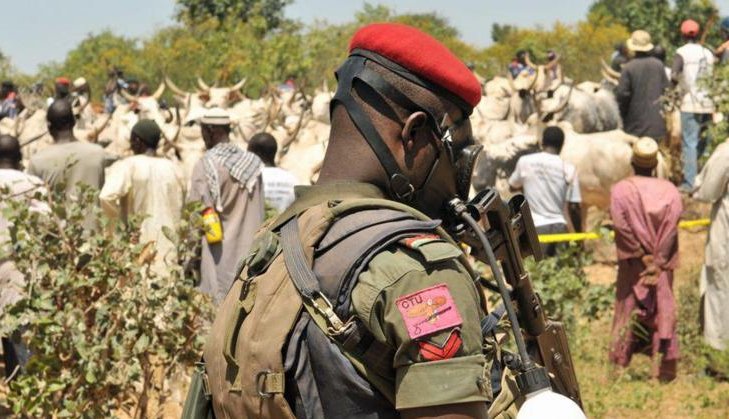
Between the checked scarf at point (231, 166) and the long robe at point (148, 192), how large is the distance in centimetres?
72

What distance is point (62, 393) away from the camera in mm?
5555

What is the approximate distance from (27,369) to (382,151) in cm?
317

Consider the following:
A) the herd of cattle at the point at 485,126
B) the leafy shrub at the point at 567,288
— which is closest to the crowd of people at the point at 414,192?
the leafy shrub at the point at 567,288

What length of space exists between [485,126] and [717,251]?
298 inches

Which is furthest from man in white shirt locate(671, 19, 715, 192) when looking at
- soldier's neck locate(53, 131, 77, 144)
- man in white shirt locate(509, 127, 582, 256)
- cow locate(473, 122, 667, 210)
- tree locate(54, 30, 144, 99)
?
tree locate(54, 30, 144, 99)

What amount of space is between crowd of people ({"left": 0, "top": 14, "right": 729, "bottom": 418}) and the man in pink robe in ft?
0.03

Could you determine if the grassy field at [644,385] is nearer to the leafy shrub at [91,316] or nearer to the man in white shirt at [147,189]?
the leafy shrub at [91,316]

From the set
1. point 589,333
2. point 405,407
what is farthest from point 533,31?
point 405,407

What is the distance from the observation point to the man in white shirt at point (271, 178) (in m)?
8.43

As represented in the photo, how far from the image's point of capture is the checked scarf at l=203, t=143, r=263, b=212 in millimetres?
7469

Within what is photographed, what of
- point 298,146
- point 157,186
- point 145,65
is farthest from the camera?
point 145,65

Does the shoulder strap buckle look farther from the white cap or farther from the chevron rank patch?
the white cap

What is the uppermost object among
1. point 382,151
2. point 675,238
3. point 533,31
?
point 382,151

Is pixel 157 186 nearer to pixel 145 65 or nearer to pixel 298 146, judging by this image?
pixel 298 146
